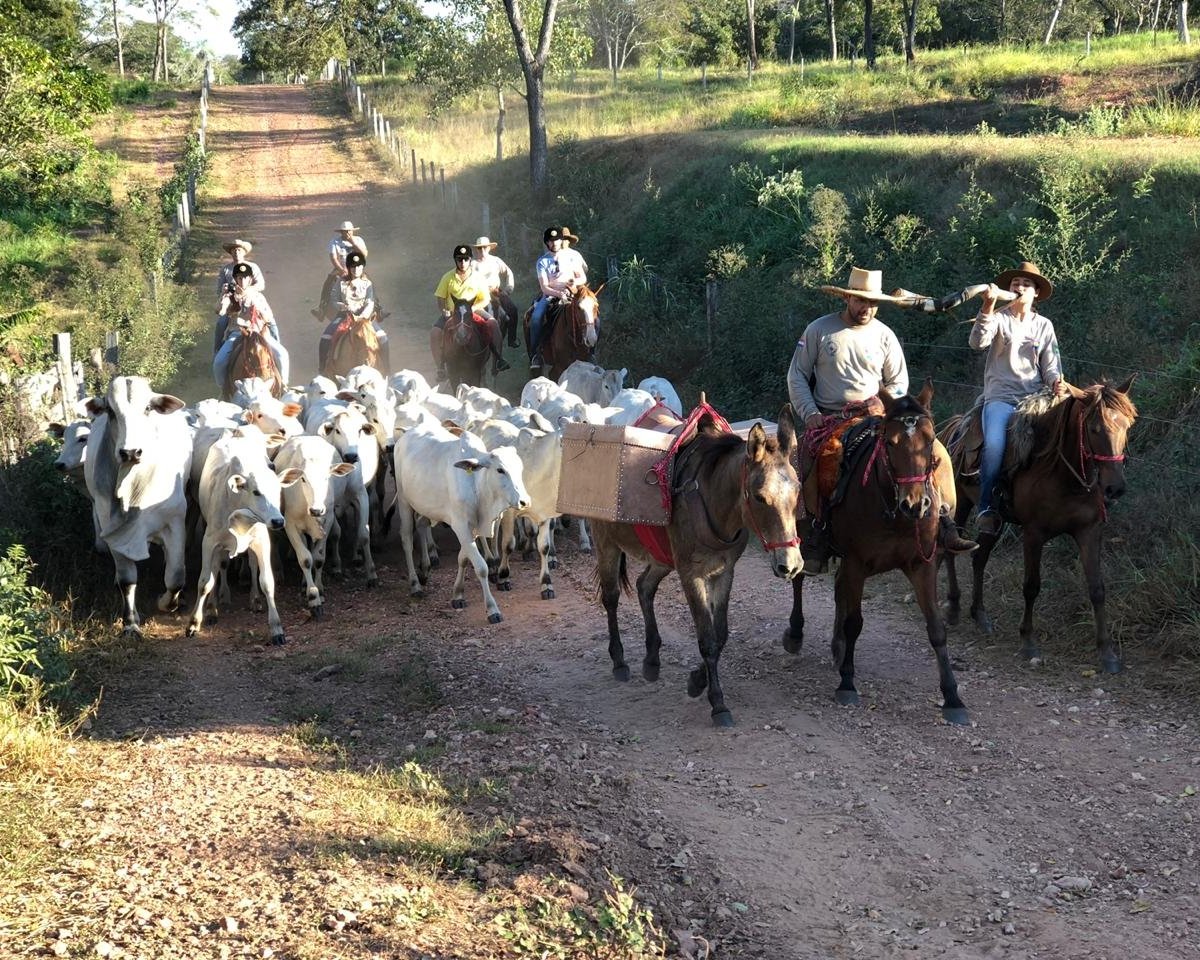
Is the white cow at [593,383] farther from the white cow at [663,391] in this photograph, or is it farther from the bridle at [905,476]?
the bridle at [905,476]

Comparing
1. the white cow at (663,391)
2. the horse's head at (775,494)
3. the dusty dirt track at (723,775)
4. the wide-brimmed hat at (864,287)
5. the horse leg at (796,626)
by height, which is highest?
the wide-brimmed hat at (864,287)

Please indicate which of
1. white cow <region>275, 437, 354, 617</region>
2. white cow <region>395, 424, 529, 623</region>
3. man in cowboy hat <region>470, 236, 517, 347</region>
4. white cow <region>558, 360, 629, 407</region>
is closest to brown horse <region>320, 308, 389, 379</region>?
man in cowboy hat <region>470, 236, 517, 347</region>

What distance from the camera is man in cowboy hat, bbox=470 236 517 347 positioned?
19.2 metres

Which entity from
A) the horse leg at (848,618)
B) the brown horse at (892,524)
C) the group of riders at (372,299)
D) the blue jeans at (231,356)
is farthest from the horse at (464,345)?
the horse leg at (848,618)

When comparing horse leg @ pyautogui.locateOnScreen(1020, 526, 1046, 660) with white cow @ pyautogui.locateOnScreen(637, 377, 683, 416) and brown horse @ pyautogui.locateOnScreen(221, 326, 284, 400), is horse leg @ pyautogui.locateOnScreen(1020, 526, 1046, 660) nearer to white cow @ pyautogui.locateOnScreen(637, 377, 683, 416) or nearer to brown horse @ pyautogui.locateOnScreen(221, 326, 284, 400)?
white cow @ pyautogui.locateOnScreen(637, 377, 683, 416)

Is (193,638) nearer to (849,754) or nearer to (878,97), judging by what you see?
(849,754)

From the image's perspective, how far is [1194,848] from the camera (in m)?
6.77

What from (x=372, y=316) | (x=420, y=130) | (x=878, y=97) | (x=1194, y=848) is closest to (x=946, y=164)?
(x=372, y=316)

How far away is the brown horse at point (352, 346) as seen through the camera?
17.8 metres

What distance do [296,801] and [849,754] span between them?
3.42m

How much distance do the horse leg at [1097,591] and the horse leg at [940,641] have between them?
1431mm

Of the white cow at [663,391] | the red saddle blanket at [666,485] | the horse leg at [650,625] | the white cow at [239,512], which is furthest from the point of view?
the white cow at [663,391]

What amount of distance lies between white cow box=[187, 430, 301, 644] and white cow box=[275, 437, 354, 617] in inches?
8.0

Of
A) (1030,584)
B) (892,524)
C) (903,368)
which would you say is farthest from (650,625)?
(1030,584)
